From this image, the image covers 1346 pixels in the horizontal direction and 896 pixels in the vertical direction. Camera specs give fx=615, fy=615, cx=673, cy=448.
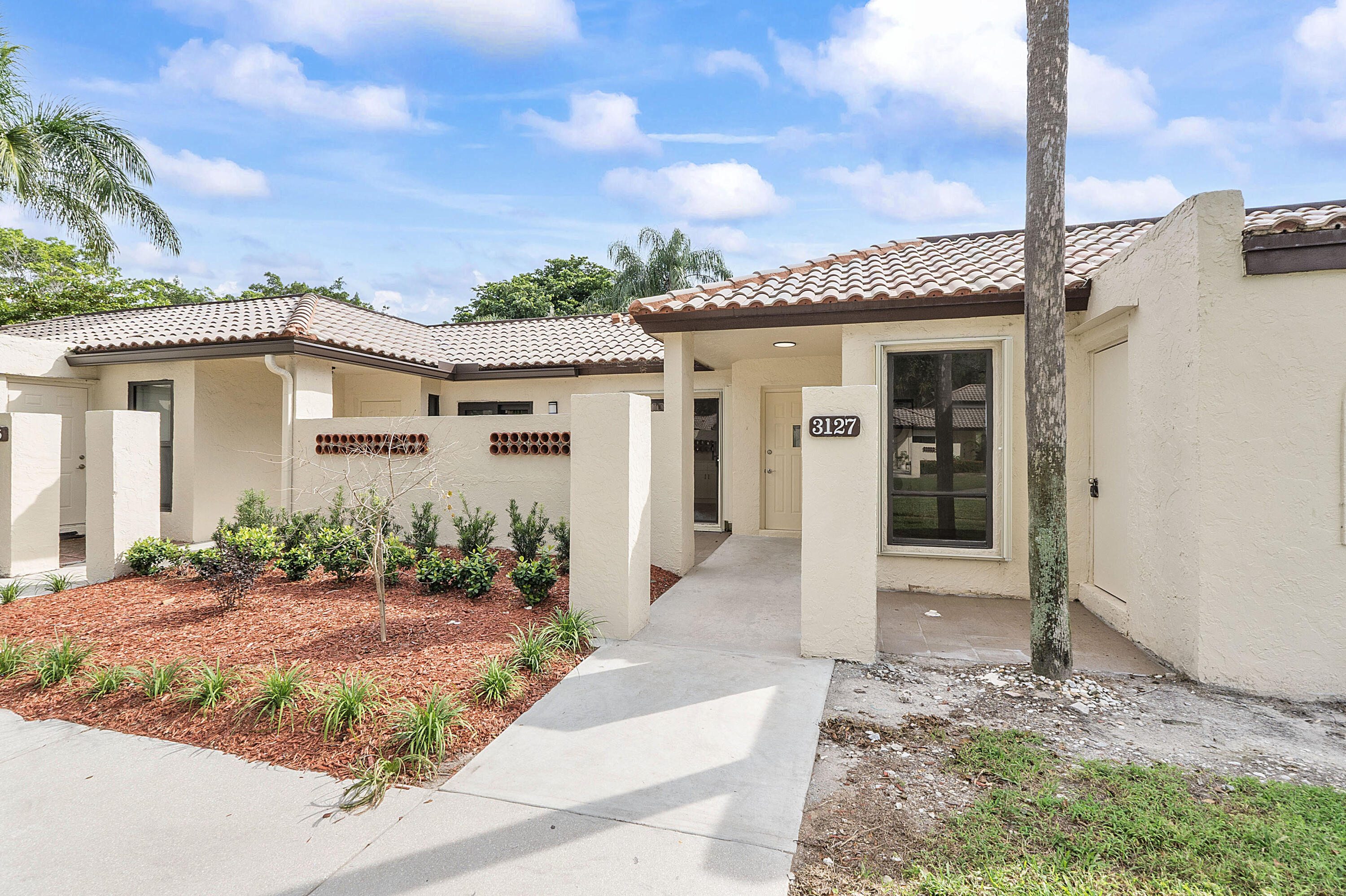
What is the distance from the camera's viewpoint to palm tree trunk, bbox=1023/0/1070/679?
4.35 metres

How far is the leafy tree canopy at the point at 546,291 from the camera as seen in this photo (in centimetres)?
3147

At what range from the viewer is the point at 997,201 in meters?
6.07

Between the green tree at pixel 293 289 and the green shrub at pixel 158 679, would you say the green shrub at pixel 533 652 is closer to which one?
the green shrub at pixel 158 679

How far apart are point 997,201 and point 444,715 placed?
6.54 m

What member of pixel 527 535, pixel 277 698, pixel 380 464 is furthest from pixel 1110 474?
pixel 380 464

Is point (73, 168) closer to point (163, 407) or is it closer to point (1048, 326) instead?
point (163, 407)

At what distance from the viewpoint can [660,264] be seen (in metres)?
25.0

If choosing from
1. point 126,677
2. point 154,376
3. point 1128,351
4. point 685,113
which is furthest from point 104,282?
point 1128,351

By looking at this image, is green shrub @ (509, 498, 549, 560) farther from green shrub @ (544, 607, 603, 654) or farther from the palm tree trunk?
the palm tree trunk

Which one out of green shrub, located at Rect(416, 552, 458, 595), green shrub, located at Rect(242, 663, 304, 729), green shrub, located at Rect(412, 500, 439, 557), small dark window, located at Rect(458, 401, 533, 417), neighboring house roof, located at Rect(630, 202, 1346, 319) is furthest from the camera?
small dark window, located at Rect(458, 401, 533, 417)

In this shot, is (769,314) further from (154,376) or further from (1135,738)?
(154,376)

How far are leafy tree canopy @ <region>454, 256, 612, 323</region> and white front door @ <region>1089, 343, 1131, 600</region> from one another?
26176 mm

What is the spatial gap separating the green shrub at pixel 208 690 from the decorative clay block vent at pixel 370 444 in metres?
5.07

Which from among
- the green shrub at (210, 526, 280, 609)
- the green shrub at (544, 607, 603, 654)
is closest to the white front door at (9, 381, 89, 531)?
the green shrub at (210, 526, 280, 609)
